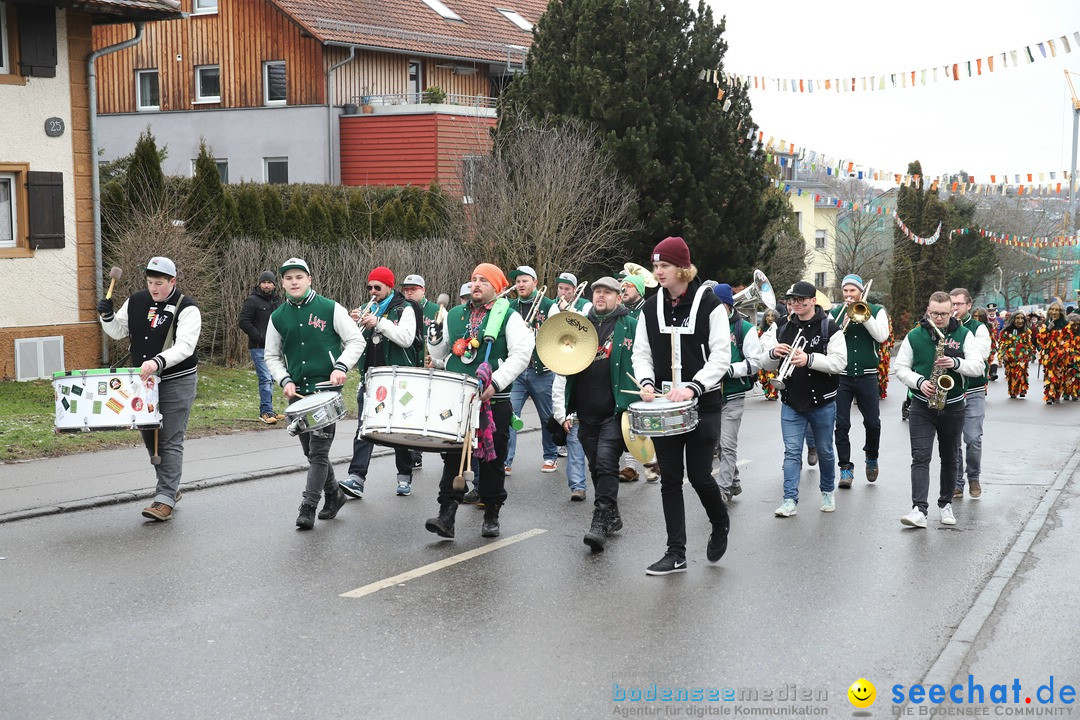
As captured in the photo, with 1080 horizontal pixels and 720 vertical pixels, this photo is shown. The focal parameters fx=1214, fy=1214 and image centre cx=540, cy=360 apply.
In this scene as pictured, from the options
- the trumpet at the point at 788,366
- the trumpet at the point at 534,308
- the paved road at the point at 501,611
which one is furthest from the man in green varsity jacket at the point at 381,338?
the trumpet at the point at 788,366

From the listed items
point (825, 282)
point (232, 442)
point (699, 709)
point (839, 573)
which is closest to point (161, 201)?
point (232, 442)

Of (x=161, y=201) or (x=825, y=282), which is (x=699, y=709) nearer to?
(x=161, y=201)

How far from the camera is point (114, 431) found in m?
11.0

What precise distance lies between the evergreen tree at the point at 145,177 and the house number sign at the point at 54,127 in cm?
142

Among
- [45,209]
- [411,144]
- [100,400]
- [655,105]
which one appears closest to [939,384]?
[100,400]

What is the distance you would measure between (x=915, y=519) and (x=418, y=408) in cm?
412

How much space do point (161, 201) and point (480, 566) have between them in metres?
13.4

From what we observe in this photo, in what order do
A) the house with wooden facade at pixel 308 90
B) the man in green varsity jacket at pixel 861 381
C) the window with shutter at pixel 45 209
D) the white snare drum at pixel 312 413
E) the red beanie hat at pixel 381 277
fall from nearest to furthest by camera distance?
the white snare drum at pixel 312 413
the red beanie hat at pixel 381 277
the man in green varsity jacket at pixel 861 381
the window with shutter at pixel 45 209
the house with wooden facade at pixel 308 90

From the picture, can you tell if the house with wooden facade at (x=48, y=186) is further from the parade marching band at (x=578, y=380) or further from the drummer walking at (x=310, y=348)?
the drummer walking at (x=310, y=348)

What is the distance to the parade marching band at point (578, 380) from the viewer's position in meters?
7.66

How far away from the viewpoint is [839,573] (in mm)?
8000

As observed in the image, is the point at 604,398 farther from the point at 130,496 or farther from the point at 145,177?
the point at 145,177

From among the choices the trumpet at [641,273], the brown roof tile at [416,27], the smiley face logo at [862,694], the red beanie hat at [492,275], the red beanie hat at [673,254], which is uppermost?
the brown roof tile at [416,27]

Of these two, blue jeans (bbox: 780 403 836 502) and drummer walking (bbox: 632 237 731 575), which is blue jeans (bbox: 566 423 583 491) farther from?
drummer walking (bbox: 632 237 731 575)
